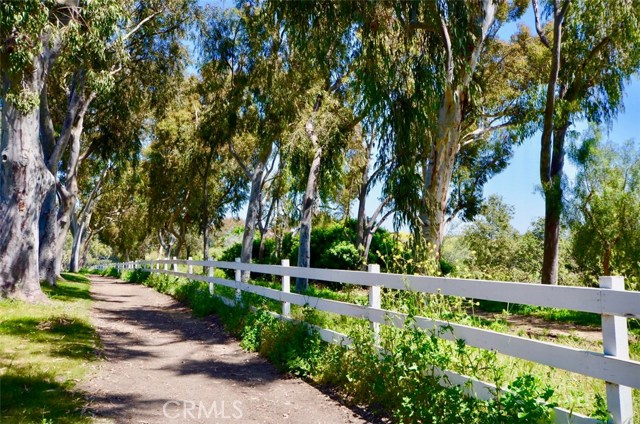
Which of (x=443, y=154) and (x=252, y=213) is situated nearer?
(x=443, y=154)

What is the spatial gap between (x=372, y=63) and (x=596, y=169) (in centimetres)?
2027

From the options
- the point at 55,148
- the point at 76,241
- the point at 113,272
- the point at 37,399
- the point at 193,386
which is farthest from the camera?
the point at 113,272

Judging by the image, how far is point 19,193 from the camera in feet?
37.6

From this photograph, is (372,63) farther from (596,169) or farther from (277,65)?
(596,169)

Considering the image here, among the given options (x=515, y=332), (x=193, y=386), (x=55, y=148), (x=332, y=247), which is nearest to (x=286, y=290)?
(x=193, y=386)

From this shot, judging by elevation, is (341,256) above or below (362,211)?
below

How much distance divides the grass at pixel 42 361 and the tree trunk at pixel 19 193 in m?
0.77

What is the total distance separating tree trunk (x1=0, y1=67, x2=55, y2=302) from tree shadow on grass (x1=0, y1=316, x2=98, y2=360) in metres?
2.31

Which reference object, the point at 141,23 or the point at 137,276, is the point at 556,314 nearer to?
the point at 141,23

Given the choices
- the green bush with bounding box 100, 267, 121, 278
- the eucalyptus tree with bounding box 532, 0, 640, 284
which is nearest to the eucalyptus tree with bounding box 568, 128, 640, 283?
the eucalyptus tree with bounding box 532, 0, 640, 284

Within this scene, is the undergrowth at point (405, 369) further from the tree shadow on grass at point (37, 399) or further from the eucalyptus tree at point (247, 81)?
the eucalyptus tree at point (247, 81)

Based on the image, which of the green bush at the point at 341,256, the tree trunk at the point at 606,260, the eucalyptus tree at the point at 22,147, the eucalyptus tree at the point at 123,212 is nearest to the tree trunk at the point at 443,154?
the eucalyptus tree at the point at 22,147

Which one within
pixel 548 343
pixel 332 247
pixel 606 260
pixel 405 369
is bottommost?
pixel 405 369

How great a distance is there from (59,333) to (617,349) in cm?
788
